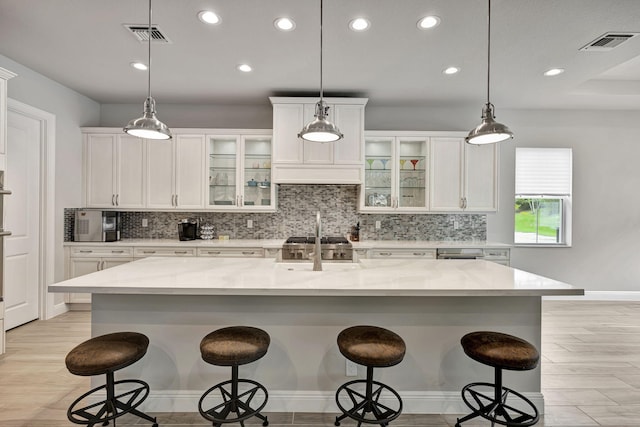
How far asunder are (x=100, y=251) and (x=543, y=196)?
20.3ft

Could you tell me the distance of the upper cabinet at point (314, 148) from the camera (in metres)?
4.12

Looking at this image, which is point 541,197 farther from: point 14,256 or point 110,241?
point 14,256

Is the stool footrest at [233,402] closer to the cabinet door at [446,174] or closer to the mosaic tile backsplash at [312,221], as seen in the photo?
the mosaic tile backsplash at [312,221]

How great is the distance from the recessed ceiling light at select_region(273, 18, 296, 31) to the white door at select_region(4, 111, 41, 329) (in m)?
3.09

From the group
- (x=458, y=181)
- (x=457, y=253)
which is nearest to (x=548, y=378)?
(x=457, y=253)

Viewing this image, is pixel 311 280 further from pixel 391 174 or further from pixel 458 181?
pixel 458 181

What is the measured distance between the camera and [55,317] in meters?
3.95

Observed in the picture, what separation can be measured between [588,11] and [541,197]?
3.02 m

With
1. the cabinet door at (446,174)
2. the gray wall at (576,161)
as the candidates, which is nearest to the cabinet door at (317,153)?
the gray wall at (576,161)

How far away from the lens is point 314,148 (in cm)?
415

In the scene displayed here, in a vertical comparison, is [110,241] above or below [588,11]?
below

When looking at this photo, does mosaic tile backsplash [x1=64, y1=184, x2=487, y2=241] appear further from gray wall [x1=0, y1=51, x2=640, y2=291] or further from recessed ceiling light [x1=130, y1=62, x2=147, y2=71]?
recessed ceiling light [x1=130, y1=62, x2=147, y2=71]

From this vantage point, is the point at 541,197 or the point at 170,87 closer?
the point at 170,87

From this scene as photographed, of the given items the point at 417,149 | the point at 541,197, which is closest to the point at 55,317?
the point at 417,149
